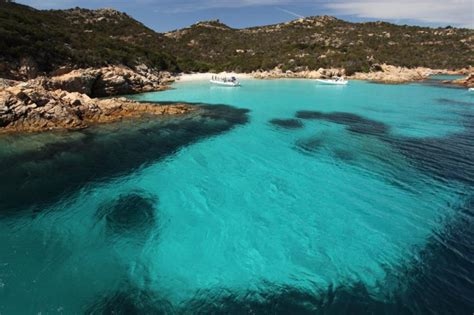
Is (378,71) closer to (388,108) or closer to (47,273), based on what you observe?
(388,108)

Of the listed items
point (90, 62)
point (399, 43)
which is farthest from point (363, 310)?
point (399, 43)

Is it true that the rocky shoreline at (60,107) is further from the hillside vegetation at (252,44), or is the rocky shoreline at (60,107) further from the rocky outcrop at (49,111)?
the hillside vegetation at (252,44)

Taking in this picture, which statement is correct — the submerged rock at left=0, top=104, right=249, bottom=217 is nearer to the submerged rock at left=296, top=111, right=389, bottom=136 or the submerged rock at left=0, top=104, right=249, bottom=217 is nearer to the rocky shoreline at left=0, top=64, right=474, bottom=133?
the rocky shoreline at left=0, top=64, right=474, bottom=133

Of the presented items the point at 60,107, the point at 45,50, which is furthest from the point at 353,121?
the point at 45,50

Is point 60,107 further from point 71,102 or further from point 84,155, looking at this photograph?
point 84,155

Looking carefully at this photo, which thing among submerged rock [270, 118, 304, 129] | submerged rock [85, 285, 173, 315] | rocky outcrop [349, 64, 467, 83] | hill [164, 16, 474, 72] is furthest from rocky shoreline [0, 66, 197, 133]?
rocky outcrop [349, 64, 467, 83]
